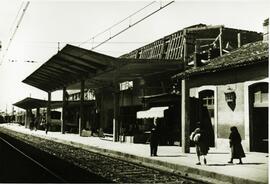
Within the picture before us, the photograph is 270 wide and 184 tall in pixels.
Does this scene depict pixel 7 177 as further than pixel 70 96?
No

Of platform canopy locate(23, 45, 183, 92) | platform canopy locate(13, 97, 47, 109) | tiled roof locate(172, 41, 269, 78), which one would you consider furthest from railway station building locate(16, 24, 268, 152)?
platform canopy locate(13, 97, 47, 109)

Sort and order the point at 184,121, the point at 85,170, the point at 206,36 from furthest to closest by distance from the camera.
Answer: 1. the point at 206,36
2. the point at 184,121
3. the point at 85,170

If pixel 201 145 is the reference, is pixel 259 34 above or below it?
above

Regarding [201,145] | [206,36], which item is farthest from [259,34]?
[201,145]

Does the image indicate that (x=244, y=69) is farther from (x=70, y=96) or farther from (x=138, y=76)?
(x=70, y=96)

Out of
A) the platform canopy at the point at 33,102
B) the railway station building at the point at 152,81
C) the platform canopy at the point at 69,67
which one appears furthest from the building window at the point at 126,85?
the platform canopy at the point at 33,102

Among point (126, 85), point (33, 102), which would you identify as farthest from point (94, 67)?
point (33, 102)

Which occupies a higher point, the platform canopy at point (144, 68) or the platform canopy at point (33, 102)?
the platform canopy at point (144, 68)

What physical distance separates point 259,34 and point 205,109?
71.0 feet

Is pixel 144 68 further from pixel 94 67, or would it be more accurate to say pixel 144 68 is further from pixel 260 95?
pixel 260 95

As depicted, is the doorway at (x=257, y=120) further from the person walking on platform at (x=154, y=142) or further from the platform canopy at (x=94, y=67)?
the platform canopy at (x=94, y=67)

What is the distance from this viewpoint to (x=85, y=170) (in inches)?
522

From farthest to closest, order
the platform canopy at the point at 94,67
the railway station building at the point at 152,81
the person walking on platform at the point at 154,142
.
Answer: the platform canopy at the point at 94,67
the railway station building at the point at 152,81
the person walking on platform at the point at 154,142

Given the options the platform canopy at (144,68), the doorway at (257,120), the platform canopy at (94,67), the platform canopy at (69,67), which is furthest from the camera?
the platform canopy at (69,67)
